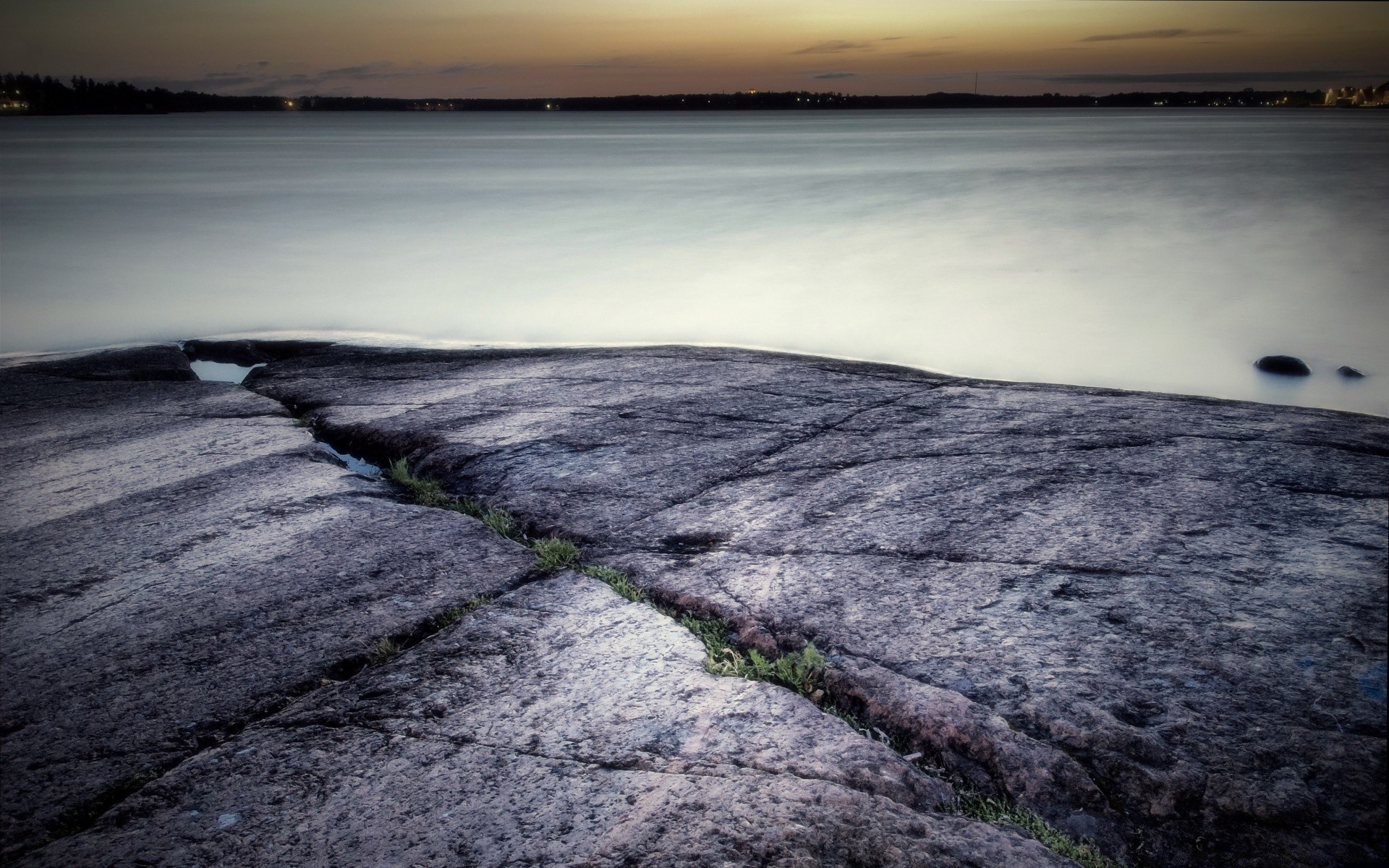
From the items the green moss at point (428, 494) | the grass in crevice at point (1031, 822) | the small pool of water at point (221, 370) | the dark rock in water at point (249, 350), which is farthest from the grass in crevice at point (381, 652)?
the dark rock in water at point (249, 350)

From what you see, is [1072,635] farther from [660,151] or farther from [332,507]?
[660,151]

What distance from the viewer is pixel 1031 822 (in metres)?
1.90

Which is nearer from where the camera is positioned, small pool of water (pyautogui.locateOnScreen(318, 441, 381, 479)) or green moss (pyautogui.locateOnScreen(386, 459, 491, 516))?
green moss (pyautogui.locateOnScreen(386, 459, 491, 516))

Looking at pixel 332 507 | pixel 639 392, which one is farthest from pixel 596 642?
pixel 639 392

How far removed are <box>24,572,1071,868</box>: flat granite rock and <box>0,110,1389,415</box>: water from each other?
20.2 ft

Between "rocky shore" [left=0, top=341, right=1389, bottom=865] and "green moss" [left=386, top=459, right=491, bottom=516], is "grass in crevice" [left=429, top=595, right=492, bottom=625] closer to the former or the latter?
"rocky shore" [left=0, top=341, right=1389, bottom=865]

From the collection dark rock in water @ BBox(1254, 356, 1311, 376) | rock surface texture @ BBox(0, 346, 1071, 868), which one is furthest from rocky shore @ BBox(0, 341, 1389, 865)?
dark rock in water @ BBox(1254, 356, 1311, 376)

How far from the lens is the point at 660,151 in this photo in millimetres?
54000

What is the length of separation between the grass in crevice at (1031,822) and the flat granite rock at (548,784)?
0.15 ft

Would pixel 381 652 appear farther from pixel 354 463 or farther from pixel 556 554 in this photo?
pixel 354 463

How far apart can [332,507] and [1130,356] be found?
7673 millimetres

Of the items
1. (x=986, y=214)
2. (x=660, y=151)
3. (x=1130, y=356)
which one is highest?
(x=660, y=151)

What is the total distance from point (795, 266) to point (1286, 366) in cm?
693

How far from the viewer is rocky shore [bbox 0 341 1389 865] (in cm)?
188
